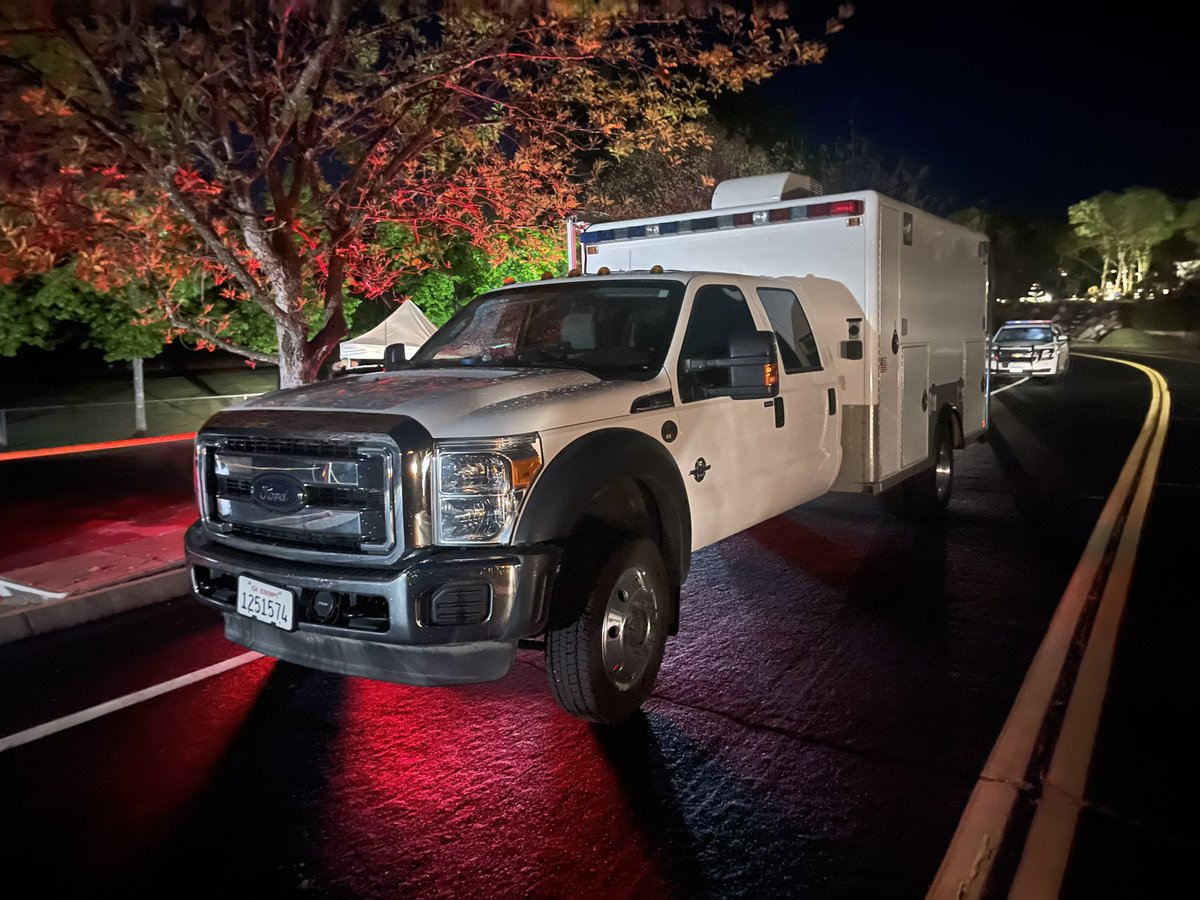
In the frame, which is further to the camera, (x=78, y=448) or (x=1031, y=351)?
(x=1031, y=351)

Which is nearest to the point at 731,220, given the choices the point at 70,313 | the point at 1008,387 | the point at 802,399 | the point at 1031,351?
the point at 802,399

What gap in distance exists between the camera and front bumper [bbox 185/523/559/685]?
3.71m

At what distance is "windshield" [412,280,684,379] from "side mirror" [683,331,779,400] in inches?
13.0

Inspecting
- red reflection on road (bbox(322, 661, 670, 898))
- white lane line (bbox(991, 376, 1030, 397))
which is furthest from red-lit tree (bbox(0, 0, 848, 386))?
white lane line (bbox(991, 376, 1030, 397))

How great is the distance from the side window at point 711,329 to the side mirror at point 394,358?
162cm

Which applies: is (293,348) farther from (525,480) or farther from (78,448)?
(78,448)

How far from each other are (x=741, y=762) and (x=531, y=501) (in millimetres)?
1387

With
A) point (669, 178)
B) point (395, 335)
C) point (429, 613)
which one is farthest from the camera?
point (669, 178)

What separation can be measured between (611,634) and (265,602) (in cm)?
143

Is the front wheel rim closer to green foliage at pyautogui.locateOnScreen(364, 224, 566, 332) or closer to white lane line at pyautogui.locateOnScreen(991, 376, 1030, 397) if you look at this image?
green foliage at pyautogui.locateOnScreen(364, 224, 566, 332)

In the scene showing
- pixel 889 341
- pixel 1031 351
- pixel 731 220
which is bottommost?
pixel 1031 351

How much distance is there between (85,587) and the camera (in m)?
6.60

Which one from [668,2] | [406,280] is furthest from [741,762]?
[406,280]

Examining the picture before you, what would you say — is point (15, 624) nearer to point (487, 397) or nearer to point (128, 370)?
point (487, 397)
